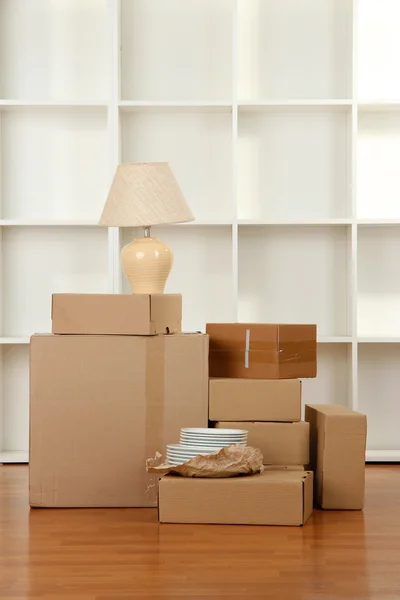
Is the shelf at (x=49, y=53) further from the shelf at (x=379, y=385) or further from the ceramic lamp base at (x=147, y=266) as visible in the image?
the shelf at (x=379, y=385)

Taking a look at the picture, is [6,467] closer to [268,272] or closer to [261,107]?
[268,272]

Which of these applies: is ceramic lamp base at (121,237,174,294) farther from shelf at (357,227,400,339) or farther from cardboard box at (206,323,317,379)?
shelf at (357,227,400,339)

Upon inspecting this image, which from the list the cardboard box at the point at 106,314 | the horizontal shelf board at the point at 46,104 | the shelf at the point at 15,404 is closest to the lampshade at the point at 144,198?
the cardboard box at the point at 106,314

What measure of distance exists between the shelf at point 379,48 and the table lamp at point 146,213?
4.48 feet

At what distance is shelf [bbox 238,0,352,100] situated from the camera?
4.23 m

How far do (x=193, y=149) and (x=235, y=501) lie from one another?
1928 millimetres

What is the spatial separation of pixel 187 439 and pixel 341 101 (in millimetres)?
1768

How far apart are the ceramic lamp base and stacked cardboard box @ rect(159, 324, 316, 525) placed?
0.24 metres

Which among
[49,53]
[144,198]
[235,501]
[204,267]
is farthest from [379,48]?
[235,501]

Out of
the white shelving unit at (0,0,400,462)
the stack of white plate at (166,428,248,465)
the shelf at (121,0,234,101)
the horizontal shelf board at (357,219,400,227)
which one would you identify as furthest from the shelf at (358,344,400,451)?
the stack of white plate at (166,428,248,465)

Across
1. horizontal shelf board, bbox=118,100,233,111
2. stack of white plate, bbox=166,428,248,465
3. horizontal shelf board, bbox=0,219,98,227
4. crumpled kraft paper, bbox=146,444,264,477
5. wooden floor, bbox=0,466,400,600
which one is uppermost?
horizontal shelf board, bbox=118,100,233,111

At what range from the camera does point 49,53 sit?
423 cm

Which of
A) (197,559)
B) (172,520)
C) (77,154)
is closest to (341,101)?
(77,154)

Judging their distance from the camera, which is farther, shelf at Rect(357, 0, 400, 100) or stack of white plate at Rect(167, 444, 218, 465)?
shelf at Rect(357, 0, 400, 100)
